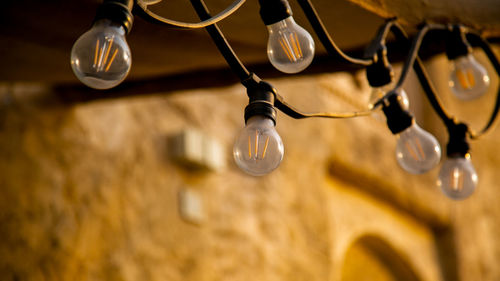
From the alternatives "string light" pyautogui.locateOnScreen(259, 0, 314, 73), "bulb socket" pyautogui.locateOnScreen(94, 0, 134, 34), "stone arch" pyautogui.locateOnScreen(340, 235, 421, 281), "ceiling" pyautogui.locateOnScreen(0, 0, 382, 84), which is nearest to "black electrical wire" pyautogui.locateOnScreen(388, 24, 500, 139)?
Answer: "ceiling" pyautogui.locateOnScreen(0, 0, 382, 84)

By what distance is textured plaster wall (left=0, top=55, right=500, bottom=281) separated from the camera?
2225mm

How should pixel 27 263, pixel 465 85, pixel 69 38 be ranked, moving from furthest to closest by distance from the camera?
pixel 27 263 → pixel 69 38 → pixel 465 85

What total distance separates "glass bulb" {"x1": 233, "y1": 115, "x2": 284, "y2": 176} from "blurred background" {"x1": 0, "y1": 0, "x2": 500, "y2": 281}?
1.87ft

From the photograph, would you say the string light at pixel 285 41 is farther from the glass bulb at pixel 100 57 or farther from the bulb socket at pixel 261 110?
the glass bulb at pixel 100 57

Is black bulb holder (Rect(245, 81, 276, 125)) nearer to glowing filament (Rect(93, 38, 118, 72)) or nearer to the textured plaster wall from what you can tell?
glowing filament (Rect(93, 38, 118, 72))

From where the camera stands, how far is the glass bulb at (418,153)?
1.40m

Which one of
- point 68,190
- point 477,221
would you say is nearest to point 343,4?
point 68,190

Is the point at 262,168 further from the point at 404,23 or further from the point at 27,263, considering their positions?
the point at 27,263

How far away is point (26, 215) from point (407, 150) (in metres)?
1.30

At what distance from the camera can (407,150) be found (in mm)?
1413

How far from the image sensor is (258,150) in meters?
1.12

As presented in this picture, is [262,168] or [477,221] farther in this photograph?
[477,221]

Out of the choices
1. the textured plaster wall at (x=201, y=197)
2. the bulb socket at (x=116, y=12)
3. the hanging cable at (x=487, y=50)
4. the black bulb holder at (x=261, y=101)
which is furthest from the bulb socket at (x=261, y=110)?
the textured plaster wall at (x=201, y=197)

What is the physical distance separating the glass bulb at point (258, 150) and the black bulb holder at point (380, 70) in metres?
0.46
